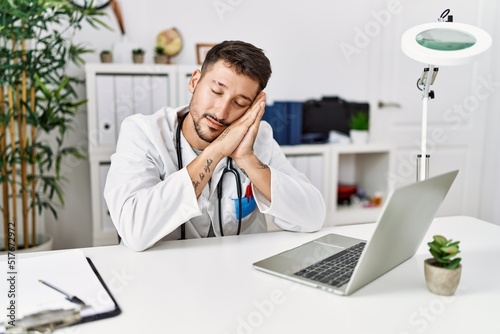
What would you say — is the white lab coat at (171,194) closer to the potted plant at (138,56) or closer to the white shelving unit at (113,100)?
the white shelving unit at (113,100)

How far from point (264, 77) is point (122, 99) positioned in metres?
1.40

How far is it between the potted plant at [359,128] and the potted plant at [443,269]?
238 cm

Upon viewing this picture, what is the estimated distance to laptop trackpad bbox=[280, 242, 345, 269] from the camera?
1.11 m

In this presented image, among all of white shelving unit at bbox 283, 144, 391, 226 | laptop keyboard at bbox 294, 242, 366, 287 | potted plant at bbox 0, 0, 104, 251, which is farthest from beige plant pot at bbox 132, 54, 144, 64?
laptop keyboard at bbox 294, 242, 366, 287

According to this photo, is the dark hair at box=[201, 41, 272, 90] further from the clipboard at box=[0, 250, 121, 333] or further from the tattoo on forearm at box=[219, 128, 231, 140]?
the clipboard at box=[0, 250, 121, 333]

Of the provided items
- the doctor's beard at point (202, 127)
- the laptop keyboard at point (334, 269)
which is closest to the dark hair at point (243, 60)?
the doctor's beard at point (202, 127)

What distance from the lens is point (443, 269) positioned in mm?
920

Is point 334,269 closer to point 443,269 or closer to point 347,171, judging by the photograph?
point 443,269

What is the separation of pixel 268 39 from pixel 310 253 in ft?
7.80

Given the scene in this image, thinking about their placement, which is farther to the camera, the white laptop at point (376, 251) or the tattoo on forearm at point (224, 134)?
the tattoo on forearm at point (224, 134)

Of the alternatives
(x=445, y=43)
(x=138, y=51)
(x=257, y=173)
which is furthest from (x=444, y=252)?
(x=138, y=51)

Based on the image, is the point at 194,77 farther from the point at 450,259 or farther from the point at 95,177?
the point at 95,177

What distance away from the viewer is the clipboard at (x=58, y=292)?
0.78 metres

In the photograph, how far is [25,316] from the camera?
776mm
